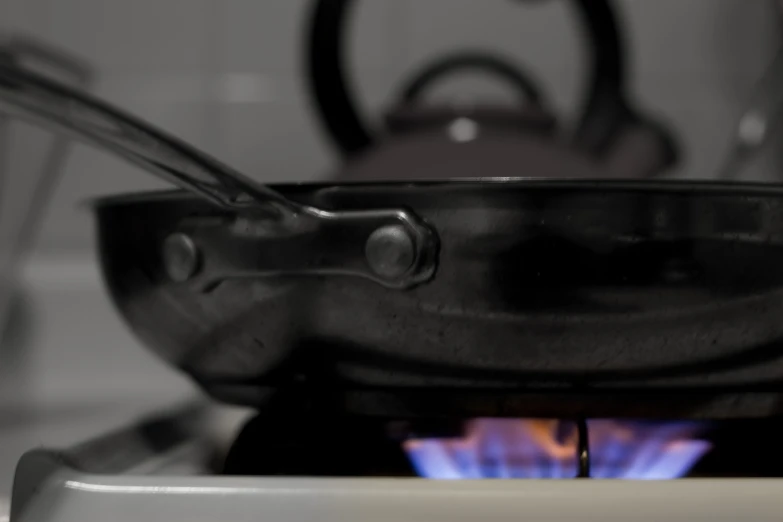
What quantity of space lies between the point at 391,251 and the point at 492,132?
11.0 inches

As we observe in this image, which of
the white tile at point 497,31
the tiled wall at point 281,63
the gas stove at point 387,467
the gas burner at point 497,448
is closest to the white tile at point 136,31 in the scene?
the tiled wall at point 281,63

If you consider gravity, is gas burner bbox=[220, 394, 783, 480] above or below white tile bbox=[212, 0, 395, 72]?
below

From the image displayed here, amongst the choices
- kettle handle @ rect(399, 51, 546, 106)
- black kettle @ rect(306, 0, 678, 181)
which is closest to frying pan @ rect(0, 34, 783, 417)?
black kettle @ rect(306, 0, 678, 181)

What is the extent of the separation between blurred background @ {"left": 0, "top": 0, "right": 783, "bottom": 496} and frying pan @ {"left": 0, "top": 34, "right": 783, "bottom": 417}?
1.40ft

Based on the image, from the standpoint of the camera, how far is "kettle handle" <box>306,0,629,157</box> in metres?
0.58

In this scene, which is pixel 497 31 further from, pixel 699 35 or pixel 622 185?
pixel 622 185

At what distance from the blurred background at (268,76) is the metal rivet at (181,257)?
42 centimetres

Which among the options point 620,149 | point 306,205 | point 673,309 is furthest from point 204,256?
point 620,149

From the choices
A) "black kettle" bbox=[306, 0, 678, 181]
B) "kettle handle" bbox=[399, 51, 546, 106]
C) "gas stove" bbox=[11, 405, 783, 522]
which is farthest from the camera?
"kettle handle" bbox=[399, 51, 546, 106]

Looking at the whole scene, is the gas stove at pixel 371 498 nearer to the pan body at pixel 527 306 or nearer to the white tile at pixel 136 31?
the pan body at pixel 527 306

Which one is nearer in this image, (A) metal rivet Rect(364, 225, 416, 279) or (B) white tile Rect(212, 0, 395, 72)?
(A) metal rivet Rect(364, 225, 416, 279)

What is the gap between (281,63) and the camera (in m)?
0.75

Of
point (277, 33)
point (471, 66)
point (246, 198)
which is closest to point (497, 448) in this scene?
point (246, 198)

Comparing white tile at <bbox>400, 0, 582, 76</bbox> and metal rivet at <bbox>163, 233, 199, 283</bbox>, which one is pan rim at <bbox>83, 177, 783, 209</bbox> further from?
white tile at <bbox>400, 0, 582, 76</bbox>
